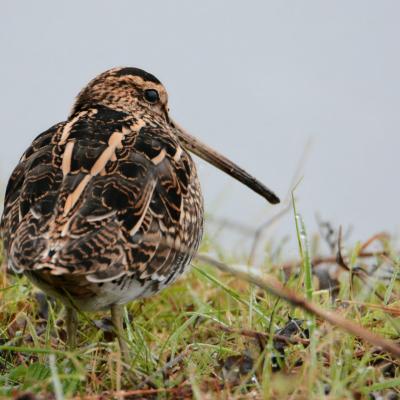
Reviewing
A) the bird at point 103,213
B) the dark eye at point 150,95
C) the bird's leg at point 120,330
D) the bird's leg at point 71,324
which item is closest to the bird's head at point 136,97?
the dark eye at point 150,95

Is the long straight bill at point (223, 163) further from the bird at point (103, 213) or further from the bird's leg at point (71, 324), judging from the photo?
the bird's leg at point (71, 324)

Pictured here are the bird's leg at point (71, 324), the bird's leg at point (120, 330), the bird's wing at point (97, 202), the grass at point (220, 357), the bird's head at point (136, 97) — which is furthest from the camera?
the bird's head at point (136, 97)

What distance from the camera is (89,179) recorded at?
427 centimetres

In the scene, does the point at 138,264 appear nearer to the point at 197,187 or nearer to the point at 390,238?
the point at 197,187

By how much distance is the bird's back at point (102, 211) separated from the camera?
3959 millimetres

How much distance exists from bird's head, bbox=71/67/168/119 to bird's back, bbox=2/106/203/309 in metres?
0.77

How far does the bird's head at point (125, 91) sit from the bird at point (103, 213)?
0.53 meters

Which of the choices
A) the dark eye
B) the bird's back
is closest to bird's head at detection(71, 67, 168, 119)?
the dark eye

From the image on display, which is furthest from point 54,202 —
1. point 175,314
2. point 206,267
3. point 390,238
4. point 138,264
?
point 390,238

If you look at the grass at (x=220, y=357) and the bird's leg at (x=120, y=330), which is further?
the bird's leg at (x=120, y=330)

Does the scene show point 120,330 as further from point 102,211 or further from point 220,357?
point 102,211

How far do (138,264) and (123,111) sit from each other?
4.91 ft

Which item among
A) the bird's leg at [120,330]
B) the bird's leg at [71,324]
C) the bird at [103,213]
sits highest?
the bird at [103,213]

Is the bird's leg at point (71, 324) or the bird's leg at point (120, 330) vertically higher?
the bird's leg at point (120, 330)
